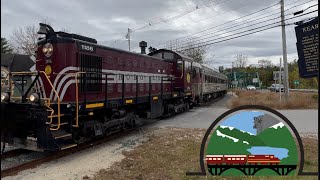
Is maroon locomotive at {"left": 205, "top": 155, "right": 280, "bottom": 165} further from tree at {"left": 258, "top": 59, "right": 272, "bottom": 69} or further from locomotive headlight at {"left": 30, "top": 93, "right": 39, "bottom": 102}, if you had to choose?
tree at {"left": 258, "top": 59, "right": 272, "bottom": 69}

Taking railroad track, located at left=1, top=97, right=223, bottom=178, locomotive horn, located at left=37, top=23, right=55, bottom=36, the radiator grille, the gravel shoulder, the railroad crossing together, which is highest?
locomotive horn, located at left=37, top=23, right=55, bottom=36

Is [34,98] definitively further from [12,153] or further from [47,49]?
[12,153]

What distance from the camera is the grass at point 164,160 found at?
272 inches

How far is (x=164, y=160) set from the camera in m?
8.20

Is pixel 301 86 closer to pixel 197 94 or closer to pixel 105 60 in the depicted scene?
pixel 197 94

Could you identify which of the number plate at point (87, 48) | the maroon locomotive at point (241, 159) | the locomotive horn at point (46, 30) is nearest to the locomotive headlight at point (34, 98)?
the locomotive horn at point (46, 30)

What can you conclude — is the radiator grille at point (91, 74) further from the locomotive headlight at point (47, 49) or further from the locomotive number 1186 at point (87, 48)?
the locomotive headlight at point (47, 49)

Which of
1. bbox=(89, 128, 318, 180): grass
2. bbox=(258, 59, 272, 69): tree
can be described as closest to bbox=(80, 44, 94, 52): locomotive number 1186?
bbox=(89, 128, 318, 180): grass

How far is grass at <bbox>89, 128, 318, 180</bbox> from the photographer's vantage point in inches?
272

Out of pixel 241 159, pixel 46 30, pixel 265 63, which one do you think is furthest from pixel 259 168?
pixel 265 63

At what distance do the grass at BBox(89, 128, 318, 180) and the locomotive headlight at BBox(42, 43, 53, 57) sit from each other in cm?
348

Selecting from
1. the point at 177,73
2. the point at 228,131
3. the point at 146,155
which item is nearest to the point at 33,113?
the point at 146,155

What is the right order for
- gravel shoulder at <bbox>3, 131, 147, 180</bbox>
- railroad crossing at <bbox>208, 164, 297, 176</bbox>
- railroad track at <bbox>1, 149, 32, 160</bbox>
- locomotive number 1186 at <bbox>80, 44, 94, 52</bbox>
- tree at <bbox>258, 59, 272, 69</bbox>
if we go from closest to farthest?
railroad crossing at <bbox>208, 164, 297, 176</bbox>, gravel shoulder at <bbox>3, 131, 147, 180</bbox>, railroad track at <bbox>1, 149, 32, 160</bbox>, locomotive number 1186 at <bbox>80, 44, 94, 52</bbox>, tree at <bbox>258, 59, 272, 69</bbox>

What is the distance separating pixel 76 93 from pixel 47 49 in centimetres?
A: 154
